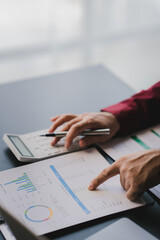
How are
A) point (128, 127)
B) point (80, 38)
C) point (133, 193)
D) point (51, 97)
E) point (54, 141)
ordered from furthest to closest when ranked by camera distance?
point (80, 38), point (51, 97), point (128, 127), point (54, 141), point (133, 193)

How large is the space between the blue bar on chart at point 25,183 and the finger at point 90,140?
9.9 inches

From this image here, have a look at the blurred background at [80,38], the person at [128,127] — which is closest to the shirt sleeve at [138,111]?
the person at [128,127]

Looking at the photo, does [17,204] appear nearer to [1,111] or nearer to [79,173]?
[79,173]

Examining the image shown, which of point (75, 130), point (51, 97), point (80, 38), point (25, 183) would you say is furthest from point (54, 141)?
point (80, 38)

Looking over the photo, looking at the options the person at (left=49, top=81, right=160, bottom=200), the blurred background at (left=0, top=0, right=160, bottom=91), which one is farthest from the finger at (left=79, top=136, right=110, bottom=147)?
the blurred background at (left=0, top=0, right=160, bottom=91)

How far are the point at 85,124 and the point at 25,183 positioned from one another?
0.34 m

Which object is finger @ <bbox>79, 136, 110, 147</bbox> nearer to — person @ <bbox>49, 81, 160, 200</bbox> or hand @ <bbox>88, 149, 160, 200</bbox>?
person @ <bbox>49, 81, 160, 200</bbox>

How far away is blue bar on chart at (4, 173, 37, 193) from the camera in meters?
1.15

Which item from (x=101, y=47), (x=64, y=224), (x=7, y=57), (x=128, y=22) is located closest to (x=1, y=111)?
(x=64, y=224)

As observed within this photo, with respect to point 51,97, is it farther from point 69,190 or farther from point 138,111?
point 69,190

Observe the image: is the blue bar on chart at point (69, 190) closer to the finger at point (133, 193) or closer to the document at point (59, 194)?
the document at point (59, 194)

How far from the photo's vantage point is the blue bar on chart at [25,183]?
115 centimetres

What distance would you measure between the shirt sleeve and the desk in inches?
4.1

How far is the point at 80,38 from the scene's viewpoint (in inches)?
160
